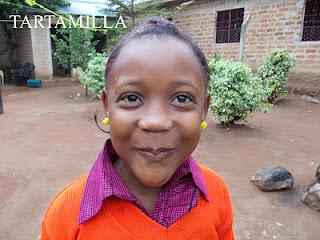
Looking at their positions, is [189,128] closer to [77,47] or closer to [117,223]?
[117,223]

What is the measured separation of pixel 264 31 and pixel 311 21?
4.54 feet

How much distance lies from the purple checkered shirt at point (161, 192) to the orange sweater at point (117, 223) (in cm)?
2

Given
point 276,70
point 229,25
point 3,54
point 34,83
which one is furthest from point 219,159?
point 3,54

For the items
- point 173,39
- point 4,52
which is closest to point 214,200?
point 173,39

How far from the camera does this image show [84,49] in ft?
35.8

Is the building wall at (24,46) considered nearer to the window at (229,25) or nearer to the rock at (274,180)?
the window at (229,25)

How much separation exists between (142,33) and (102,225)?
60 centimetres

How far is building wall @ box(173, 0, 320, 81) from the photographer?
8.36 m

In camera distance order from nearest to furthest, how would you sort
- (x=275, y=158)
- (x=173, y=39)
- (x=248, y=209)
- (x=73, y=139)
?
(x=173, y=39), (x=248, y=209), (x=275, y=158), (x=73, y=139)

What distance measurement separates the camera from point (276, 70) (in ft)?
24.7

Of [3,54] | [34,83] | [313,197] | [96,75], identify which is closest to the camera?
[313,197]

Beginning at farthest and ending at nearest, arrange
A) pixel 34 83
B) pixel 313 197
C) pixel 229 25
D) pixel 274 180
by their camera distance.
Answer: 1. pixel 34 83
2. pixel 229 25
3. pixel 274 180
4. pixel 313 197

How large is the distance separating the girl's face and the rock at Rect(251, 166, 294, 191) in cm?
264

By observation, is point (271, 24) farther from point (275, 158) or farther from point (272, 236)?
point (272, 236)
